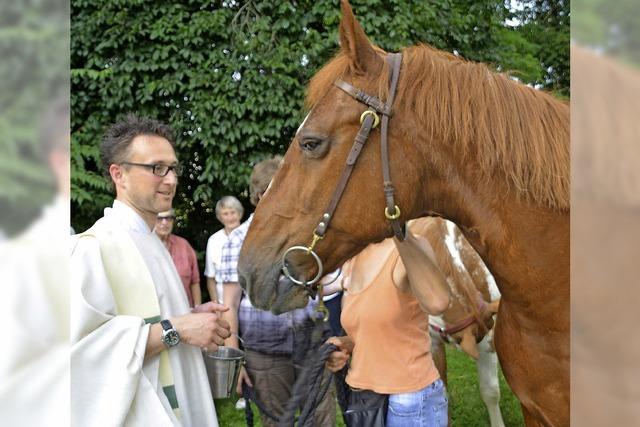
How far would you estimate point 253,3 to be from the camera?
24.7 ft

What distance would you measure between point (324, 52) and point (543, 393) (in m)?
5.83

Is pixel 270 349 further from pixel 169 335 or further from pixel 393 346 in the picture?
pixel 169 335

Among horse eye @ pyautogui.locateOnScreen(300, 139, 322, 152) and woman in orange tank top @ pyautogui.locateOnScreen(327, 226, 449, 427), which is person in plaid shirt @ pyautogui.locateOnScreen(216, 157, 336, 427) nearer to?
woman in orange tank top @ pyautogui.locateOnScreen(327, 226, 449, 427)

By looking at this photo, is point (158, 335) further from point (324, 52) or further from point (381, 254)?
point (324, 52)

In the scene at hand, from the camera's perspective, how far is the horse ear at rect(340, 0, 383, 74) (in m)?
1.93

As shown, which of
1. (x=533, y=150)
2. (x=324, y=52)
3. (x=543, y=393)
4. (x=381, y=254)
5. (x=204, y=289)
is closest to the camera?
(x=533, y=150)

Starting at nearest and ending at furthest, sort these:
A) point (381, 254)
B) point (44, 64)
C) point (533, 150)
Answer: point (44, 64) < point (533, 150) < point (381, 254)

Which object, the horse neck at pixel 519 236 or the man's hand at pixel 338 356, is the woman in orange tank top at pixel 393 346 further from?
the horse neck at pixel 519 236

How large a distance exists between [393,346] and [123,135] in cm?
142

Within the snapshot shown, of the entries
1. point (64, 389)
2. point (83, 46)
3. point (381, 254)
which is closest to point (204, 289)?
point (83, 46)

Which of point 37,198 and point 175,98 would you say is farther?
point 175,98

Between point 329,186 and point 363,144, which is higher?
point 363,144

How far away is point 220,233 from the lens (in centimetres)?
625

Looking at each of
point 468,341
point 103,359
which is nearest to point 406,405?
point 103,359
